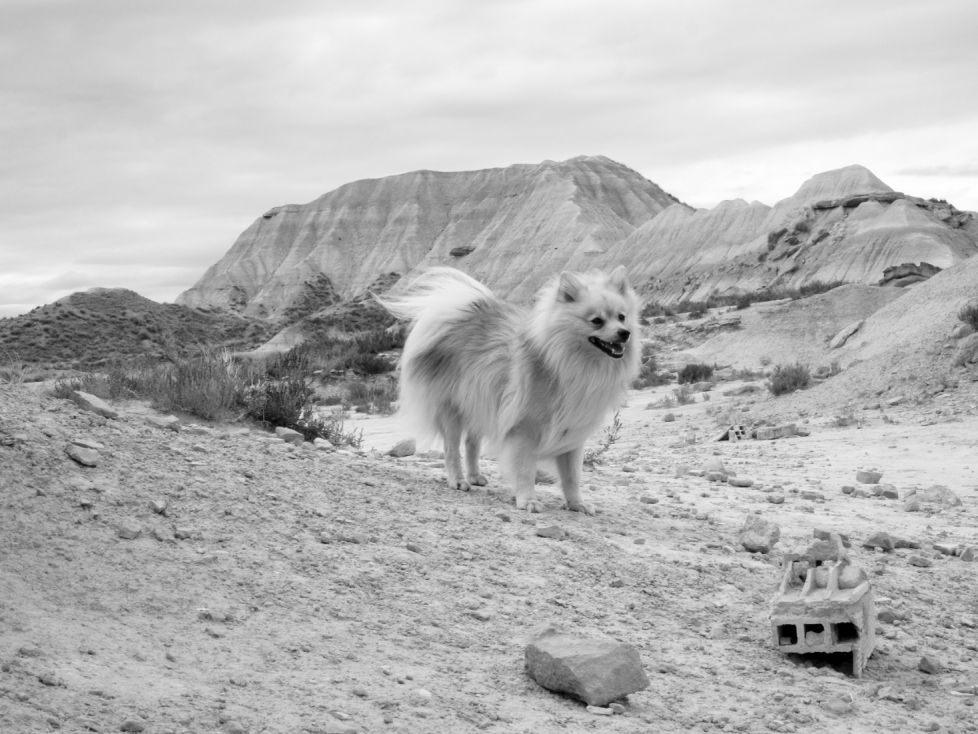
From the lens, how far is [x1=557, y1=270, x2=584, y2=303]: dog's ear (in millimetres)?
7328

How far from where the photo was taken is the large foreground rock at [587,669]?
416 cm

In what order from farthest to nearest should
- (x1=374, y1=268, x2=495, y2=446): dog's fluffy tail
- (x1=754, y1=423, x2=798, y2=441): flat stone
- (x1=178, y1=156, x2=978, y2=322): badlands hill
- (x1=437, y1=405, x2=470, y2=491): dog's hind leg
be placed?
(x1=178, y1=156, x2=978, y2=322): badlands hill, (x1=754, y1=423, x2=798, y2=441): flat stone, (x1=374, y1=268, x2=495, y2=446): dog's fluffy tail, (x1=437, y1=405, x2=470, y2=491): dog's hind leg

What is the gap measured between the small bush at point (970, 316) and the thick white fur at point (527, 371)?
10.5 meters

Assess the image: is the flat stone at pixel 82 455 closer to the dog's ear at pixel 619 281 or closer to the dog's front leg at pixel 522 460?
the dog's front leg at pixel 522 460

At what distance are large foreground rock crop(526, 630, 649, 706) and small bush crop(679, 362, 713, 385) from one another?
1702cm

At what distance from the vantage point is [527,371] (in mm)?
7473

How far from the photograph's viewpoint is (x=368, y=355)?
24.9 meters

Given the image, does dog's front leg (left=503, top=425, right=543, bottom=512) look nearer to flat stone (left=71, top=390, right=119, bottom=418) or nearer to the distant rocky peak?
flat stone (left=71, top=390, right=119, bottom=418)

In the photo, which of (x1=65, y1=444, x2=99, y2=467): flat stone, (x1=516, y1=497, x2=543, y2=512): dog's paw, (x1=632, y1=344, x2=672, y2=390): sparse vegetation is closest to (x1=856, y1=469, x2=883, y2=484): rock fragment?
(x1=516, y1=497, x2=543, y2=512): dog's paw

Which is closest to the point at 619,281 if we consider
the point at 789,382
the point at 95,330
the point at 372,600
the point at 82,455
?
the point at 372,600

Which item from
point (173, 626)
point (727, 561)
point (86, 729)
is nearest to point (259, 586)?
point (173, 626)

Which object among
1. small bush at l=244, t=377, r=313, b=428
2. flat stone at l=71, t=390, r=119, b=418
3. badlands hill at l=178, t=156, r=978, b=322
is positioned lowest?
small bush at l=244, t=377, r=313, b=428

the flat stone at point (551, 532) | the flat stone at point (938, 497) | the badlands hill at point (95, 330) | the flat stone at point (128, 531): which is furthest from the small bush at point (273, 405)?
the badlands hill at point (95, 330)

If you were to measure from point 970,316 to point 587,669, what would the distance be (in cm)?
1418
